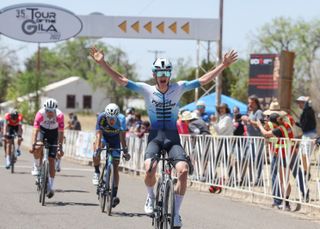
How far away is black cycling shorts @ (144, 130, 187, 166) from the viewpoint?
31.4 feet

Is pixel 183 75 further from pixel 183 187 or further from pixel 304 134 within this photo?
pixel 183 187

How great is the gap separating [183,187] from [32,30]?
20.0m

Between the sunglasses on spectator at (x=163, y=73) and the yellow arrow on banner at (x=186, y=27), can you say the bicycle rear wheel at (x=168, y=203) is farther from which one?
the yellow arrow on banner at (x=186, y=27)

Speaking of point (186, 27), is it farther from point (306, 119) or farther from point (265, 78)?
point (306, 119)

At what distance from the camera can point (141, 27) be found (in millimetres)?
27906

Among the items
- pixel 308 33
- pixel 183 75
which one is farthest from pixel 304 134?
pixel 183 75

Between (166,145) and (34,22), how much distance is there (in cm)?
1967

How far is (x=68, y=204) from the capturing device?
44.9ft

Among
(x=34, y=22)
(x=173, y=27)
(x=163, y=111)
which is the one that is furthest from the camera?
(x=34, y=22)

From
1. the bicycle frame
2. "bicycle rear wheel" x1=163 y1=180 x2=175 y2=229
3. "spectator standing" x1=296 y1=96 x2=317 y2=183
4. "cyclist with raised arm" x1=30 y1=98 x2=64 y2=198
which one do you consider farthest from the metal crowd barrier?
the bicycle frame

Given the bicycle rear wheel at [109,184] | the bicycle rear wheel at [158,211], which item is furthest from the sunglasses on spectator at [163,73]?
the bicycle rear wheel at [109,184]

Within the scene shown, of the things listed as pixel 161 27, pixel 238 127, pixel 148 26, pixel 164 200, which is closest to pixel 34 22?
pixel 148 26

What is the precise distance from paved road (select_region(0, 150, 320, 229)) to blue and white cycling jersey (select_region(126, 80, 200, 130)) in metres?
1.86

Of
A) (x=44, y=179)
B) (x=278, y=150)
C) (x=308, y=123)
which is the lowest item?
(x=44, y=179)
